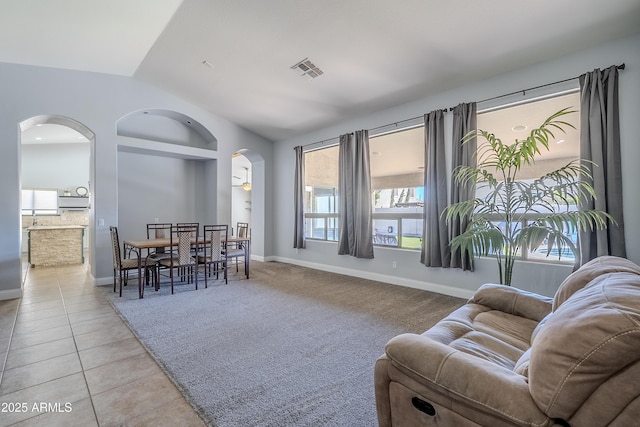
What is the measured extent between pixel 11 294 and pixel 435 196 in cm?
627

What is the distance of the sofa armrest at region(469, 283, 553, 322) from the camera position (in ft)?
6.45

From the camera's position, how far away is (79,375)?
213 centimetres

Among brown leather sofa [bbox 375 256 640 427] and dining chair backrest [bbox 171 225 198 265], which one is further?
dining chair backrest [bbox 171 225 198 265]

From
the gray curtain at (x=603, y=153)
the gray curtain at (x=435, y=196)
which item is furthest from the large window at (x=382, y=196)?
the gray curtain at (x=603, y=153)

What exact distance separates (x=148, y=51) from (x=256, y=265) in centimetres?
440

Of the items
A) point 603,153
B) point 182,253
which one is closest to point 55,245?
point 182,253

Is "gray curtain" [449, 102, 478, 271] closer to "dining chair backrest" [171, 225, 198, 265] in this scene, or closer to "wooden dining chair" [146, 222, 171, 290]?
"dining chair backrest" [171, 225, 198, 265]

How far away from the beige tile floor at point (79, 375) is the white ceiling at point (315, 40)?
353 centimetres

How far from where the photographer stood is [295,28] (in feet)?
11.1

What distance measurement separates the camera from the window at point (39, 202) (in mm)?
8234

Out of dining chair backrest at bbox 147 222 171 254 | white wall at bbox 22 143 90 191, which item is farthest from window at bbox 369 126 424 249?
white wall at bbox 22 143 90 191

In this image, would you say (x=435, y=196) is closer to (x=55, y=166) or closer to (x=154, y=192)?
(x=154, y=192)

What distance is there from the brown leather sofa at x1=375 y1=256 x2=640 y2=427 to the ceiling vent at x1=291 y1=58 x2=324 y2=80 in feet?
12.4

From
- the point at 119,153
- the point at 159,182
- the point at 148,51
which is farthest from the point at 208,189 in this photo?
the point at 148,51
